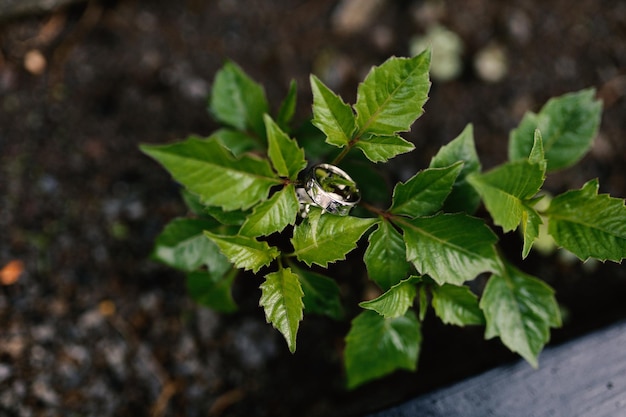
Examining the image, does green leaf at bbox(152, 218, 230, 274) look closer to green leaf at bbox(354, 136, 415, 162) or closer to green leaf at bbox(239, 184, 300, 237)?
green leaf at bbox(239, 184, 300, 237)

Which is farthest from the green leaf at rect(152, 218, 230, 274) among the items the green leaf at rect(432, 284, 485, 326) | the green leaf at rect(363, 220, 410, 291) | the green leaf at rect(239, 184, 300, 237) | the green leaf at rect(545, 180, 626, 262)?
the green leaf at rect(545, 180, 626, 262)

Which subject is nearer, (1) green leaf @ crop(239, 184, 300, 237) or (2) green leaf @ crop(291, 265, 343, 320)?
(1) green leaf @ crop(239, 184, 300, 237)

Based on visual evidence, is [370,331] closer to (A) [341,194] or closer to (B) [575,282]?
(A) [341,194]

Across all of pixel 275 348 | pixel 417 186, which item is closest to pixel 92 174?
pixel 275 348

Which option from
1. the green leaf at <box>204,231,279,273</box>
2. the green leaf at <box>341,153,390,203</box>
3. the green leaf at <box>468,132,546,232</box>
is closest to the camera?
the green leaf at <box>468,132,546,232</box>

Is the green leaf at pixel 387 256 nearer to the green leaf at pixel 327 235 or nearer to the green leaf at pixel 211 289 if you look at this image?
the green leaf at pixel 327 235

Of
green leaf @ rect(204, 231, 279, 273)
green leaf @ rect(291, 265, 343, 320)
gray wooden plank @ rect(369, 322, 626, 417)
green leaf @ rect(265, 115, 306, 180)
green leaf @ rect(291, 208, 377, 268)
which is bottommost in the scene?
gray wooden plank @ rect(369, 322, 626, 417)

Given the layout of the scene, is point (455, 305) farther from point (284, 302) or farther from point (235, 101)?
point (235, 101)

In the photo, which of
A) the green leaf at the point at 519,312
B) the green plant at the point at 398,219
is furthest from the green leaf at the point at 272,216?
the green leaf at the point at 519,312
